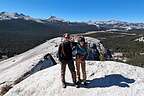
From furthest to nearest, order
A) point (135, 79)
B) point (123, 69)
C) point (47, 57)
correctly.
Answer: point (47, 57), point (123, 69), point (135, 79)

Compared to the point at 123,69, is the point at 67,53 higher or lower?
higher

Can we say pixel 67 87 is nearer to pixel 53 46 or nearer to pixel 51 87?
pixel 51 87

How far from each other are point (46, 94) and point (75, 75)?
3.89 ft

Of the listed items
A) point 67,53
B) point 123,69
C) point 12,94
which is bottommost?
point 12,94

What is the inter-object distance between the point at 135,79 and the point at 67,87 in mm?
2206

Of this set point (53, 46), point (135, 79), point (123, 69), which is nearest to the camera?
point (135, 79)

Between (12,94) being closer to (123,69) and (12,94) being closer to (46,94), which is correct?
(46,94)

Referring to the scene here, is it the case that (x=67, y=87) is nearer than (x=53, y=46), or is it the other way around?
(x=67, y=87)

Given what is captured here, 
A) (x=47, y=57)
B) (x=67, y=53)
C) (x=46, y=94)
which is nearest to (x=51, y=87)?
(x=46, y=94)

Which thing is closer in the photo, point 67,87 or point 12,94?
point 67,87

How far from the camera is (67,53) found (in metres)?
11.4

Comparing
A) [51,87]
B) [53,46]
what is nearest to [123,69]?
[51,87]

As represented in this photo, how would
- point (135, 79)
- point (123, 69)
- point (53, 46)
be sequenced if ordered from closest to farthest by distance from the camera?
point (135, 79), point (123, 69), point (53, 46)

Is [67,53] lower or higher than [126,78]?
higher
